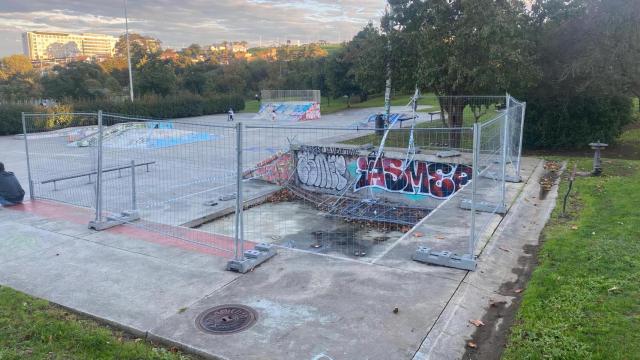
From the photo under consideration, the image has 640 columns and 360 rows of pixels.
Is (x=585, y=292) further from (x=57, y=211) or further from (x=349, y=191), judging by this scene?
(x=349, y=191)

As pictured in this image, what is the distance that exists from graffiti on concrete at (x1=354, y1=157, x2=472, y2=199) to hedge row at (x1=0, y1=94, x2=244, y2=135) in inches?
1052

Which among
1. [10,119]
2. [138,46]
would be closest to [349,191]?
[10,119]

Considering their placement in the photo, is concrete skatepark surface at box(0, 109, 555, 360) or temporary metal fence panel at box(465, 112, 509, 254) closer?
concrete skatepark surface at box(0, 109, 555, 360)

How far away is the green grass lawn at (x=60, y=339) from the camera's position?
4.30m

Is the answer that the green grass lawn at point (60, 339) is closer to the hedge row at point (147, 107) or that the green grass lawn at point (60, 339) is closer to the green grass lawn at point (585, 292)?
the green grass lawn at point (585, 292)

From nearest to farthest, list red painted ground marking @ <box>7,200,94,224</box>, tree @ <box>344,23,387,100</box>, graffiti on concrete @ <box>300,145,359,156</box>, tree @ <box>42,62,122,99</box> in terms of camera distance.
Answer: red painted ground marking @ <box>7,200,94,224</box> → graffiti on concrete @ <box>300,145,359,156</box> → tree @ <box>344,23,387,100</box> → tree @ <box>42,62,122,99</box>

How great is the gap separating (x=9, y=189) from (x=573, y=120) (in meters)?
17.7

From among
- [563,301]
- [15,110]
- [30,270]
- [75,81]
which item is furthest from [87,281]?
[75,81]

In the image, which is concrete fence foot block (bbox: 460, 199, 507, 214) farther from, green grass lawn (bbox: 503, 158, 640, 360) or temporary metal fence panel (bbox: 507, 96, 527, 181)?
temporary metal fence panel (bbox: 507, 96, 527, 181)

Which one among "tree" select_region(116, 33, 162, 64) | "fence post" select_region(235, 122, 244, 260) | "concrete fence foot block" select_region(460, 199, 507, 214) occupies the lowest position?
"concrete fence foot block" select_region(460, 199, 507, 214)

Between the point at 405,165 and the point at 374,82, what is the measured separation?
646cm

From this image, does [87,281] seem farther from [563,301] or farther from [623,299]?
[623,299]

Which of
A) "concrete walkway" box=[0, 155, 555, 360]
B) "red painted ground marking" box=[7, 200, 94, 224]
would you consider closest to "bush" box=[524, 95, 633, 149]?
"concrete walkway" box=[0, 155, 555, 360]

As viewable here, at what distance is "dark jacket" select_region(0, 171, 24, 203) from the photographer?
9.90 m
